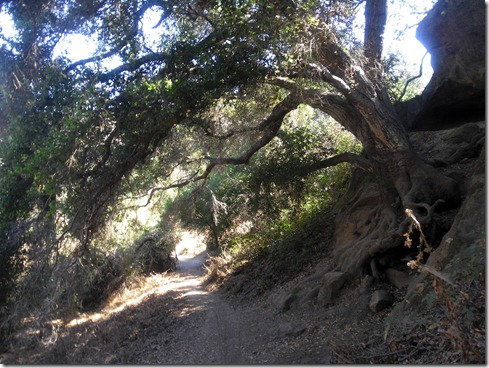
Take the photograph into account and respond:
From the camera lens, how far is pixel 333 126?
16703 millimetres

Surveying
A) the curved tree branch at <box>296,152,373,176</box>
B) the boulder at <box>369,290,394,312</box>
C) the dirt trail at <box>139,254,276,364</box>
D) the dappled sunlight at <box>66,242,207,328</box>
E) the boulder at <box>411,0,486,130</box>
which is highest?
the boulder at <box>411,0,486,130</box>

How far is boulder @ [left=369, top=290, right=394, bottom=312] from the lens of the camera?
7.68 meters

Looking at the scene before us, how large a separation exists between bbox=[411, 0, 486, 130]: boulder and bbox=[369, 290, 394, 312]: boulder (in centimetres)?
772

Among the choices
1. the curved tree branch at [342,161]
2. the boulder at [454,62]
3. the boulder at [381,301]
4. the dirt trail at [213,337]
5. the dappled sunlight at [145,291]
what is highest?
the boulder at [454,62]

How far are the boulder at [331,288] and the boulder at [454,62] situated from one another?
731 centimetres

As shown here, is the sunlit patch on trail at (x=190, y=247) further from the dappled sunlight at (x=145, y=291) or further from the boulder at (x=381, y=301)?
the boulder at (x=381, y=301)

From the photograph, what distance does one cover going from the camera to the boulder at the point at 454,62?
1200 cm

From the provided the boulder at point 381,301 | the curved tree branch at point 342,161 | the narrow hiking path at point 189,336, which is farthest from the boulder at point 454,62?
the narrow hiking path at point 189,336

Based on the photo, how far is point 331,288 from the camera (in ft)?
30.6

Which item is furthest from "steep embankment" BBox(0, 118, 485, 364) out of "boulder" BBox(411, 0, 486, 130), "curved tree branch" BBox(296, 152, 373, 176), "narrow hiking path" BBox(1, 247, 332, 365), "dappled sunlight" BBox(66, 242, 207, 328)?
"curved tree branch" BBox(296, 152, 373, 176)

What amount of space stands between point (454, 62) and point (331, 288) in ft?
26.9

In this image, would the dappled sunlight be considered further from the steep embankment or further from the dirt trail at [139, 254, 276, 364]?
the dirt trail at [139, 254, 276, 364]

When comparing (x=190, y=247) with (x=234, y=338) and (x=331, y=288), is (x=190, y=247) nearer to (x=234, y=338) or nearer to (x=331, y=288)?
(x=234, y=338)

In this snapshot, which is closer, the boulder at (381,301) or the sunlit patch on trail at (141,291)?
the boulder at (381,301)
